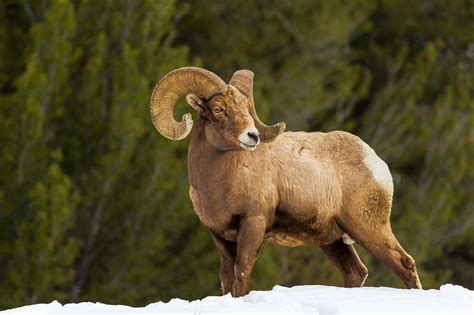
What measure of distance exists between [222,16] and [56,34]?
7.19m

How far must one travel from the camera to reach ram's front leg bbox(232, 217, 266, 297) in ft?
27.5

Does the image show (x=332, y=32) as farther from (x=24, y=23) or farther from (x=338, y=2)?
(x=24, y=23)

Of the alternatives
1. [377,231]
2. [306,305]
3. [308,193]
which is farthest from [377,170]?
[306,305]

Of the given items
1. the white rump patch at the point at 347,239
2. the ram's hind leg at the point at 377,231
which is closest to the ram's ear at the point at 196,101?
the ram's hind leg at the point at 377,231

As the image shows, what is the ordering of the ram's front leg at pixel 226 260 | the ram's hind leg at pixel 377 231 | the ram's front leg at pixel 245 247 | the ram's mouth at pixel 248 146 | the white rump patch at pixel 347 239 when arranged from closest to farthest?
the ram's mouth at pixel 248 146 < the ram's front leg at pixel 245 247 < the ram's front leg at pixel 226 260 < the ram's hind leg at pixel 377 231 < the white rump patch at pixel 347 239

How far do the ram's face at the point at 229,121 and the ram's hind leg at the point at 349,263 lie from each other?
1339mm

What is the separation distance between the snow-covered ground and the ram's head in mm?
1019

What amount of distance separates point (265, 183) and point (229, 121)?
0.52m

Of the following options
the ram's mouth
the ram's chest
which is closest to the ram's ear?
the ram's mouth

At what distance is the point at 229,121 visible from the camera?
327 inches

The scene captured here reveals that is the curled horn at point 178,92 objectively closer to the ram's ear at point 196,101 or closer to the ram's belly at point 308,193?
the ram's ear at point 196,101

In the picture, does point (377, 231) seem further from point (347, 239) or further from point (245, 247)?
point (245, 247)

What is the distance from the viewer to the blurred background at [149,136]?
1666 cm

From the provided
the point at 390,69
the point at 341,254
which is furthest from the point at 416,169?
the point at 341,254
